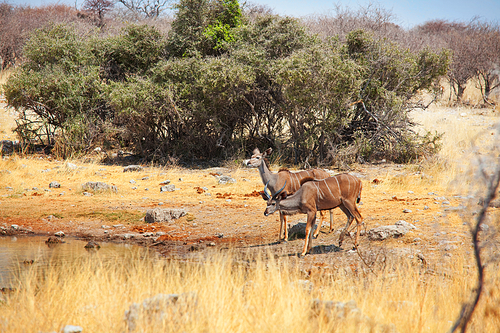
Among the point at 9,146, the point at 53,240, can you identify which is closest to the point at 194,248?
the point at 53,240

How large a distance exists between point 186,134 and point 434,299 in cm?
1336

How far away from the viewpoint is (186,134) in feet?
56.9

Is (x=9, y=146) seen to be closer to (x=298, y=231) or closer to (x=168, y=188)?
(x=168, y=188)

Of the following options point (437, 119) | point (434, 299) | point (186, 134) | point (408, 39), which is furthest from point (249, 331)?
point (408, 39)

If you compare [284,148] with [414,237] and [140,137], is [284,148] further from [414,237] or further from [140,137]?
[414,237]

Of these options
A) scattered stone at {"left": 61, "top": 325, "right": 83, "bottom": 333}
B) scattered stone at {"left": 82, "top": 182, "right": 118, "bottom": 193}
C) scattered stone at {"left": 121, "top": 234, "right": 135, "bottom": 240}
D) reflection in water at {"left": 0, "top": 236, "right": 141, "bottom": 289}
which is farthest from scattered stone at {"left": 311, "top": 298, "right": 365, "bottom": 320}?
scattered stone at {"left": 82, "top": 182, "right": 118, "bottom": 193}

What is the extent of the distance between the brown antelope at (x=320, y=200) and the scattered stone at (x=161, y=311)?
314 centimetres

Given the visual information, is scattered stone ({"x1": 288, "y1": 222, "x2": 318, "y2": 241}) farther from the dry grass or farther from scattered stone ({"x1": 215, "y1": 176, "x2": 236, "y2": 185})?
scattered stone ({"x1": 215, "y1": 176, "x2": 236, "y2": 185})

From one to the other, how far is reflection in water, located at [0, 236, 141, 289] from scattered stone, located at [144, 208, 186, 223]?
1405 millimetres

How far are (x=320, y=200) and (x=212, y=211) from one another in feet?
12.7

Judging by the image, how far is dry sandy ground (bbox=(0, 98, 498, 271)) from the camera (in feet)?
24.7

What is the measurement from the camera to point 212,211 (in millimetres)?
10641

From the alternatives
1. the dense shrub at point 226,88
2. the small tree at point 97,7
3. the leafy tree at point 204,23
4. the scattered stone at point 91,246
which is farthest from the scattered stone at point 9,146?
the small tree at point 97,7

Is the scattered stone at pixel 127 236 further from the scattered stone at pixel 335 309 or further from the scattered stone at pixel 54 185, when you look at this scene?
the scattered stone at pixel 335 309
